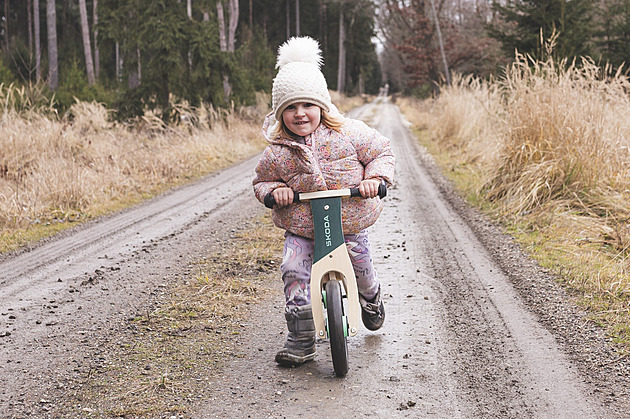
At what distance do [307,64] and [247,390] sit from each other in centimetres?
178

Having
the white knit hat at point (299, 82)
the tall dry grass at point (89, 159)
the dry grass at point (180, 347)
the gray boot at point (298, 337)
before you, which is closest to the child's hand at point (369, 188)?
the white knit hat at point (299, 82)

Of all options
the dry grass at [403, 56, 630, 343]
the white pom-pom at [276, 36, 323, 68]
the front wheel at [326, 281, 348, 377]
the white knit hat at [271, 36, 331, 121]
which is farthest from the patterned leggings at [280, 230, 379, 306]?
the dry grass at [403, 56, 630, 343]

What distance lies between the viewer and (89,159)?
11.6m

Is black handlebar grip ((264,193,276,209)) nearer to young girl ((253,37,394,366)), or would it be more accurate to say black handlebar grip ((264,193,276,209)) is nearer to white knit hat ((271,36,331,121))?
young girl ((253,37,394,366))

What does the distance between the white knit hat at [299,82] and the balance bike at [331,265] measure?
497 millimetres

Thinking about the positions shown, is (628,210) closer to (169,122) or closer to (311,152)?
(311,152)

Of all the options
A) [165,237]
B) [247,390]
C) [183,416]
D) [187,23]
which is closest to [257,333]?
[247,390]

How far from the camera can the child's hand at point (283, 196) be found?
139 inches

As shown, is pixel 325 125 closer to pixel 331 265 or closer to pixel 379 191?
pixel 379 191

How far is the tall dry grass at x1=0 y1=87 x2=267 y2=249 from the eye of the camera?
8992 mm

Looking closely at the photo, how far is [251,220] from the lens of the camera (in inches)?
328

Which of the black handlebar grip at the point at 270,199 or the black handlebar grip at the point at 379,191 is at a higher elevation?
the black handlebar grip at the point at 379,191

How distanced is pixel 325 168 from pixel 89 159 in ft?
29.2

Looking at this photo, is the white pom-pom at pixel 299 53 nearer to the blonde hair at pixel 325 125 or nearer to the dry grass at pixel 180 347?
the blonde hair at pixel 325 125
